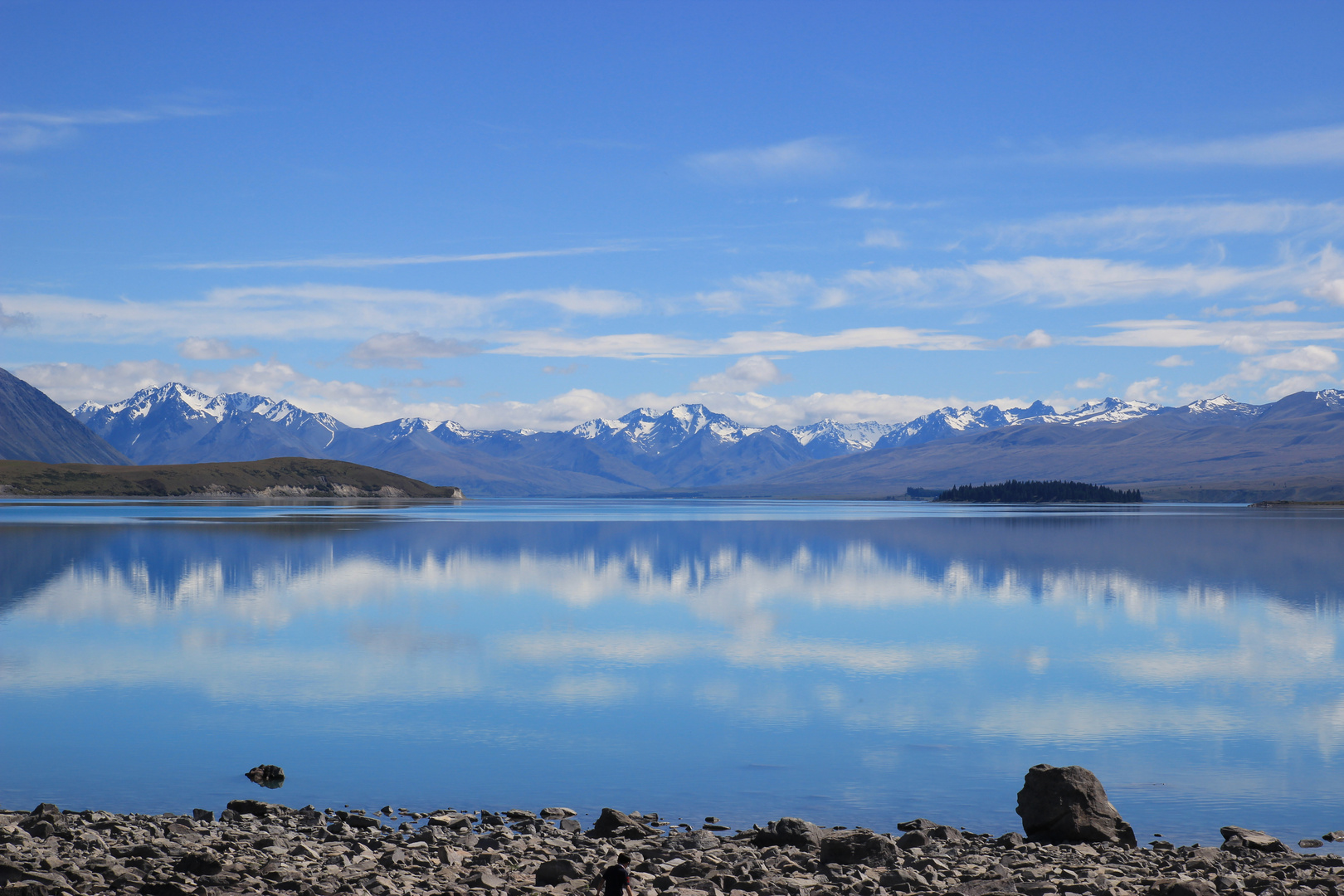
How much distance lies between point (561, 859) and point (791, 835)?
10.5 ft

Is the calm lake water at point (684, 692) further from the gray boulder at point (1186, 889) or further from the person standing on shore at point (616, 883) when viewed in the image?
the person standing on shore at point (616, 883)

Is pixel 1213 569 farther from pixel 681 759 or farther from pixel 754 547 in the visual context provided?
pixel 681 759

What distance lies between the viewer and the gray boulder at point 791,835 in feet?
45.2

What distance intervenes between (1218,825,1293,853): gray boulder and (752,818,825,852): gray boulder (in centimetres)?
545

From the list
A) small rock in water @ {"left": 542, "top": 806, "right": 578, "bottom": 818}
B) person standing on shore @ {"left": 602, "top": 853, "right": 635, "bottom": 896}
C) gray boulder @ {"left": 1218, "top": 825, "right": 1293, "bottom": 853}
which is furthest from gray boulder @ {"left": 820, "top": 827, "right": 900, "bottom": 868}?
gray boulder @ {"left": 1218, "top": 825, "right": 1293, "bottom": 853}

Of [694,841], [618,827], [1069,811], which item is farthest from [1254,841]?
[618,827]

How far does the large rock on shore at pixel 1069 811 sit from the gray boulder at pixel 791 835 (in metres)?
3.17

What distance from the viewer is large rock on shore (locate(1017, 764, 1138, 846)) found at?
563 inches

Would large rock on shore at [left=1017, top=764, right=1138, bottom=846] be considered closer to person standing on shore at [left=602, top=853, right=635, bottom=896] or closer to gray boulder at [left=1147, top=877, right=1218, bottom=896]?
gray boulder at [left=1147, top=877, right=1218, bottom=896]

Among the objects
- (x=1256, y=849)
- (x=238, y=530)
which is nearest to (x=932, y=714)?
(x=1256, y=849)

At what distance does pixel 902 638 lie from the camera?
3231cm

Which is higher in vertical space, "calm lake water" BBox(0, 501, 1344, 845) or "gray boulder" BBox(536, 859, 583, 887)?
"gray boulder" BBox(536, 859, 583, 887)

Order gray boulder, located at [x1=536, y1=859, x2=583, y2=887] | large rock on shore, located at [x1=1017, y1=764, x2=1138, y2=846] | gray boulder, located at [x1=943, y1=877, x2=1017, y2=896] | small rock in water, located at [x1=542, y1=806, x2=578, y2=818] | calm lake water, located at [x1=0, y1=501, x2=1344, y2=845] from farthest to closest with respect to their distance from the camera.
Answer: calm lake water, located at [x1=0, y1=501, x2=1344, y2=845]
small rock in water, located at [x1=542, y1=806, x2=578, y2=818]
large rock on shore, located at [x1=1017, y1=764, x2=1138, y2=846]
gray boulder, located at [x1=536, y1=859, x2=583, y2=887]
gray boulder, located at [x1=943, y1=877, x2=1017, y2=896]

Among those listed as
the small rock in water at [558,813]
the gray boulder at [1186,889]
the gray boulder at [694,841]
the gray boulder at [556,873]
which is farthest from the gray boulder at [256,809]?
the gray boulder at [1186,889]
